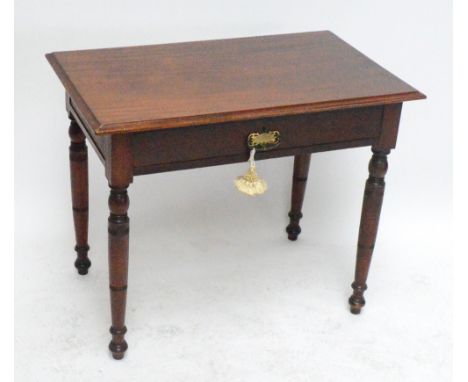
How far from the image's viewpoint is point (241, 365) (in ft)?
10.5

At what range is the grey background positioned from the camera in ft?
10.7

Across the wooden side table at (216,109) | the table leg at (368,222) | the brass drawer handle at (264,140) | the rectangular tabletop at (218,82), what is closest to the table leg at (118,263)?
the wooden side table at (216,109)

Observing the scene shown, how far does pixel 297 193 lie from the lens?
387 centimetres

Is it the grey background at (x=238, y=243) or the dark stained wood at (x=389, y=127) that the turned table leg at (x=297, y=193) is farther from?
the dark stained wood at (x=389, y=127)

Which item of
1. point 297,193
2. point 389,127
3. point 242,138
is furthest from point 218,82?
point 297,193

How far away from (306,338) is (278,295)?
0.83 feet

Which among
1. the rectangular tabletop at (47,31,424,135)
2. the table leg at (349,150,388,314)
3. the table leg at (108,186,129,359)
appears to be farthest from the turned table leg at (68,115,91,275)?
the table leg at (349,150,388,314)

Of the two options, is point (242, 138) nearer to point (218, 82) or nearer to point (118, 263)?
Result: point (218, 82)

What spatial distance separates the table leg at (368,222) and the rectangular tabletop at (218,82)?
242 mm

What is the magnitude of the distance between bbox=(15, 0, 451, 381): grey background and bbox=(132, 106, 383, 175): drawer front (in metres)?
0.64

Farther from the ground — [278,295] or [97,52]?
[97,52]

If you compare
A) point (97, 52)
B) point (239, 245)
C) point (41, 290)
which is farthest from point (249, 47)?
point (41, 290)

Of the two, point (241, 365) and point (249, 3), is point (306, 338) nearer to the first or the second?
point (241, 365)

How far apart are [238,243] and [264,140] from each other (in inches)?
36.7
